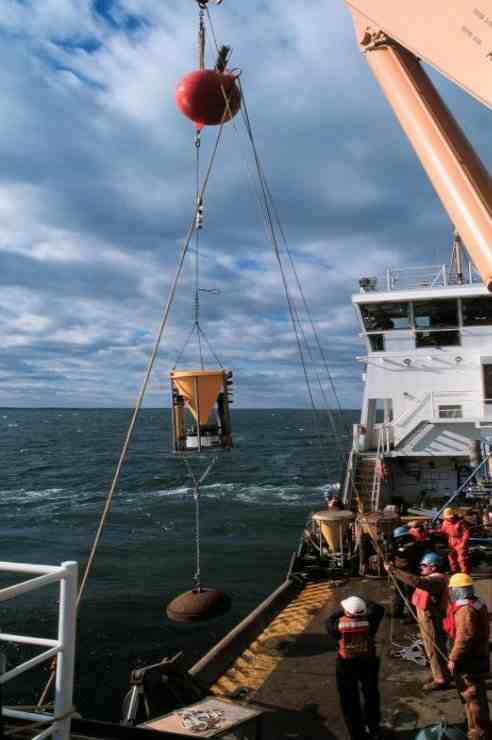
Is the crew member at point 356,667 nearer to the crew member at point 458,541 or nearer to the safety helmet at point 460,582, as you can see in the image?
the safety helmet at point 460,582

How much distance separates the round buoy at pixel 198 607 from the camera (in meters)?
8.94

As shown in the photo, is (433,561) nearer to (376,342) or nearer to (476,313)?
(376,342)

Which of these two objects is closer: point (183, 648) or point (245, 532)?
point (183, 648)

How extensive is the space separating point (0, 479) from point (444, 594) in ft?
165

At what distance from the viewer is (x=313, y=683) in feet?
25.8

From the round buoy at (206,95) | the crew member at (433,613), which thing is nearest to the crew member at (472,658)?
the crew member at (433,613)

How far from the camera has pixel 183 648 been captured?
14.5m

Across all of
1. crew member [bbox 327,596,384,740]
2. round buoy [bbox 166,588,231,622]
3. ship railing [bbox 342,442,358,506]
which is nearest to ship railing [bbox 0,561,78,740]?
crew member [bbox 327,596,384,740]

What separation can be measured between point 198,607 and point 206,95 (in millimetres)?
7520

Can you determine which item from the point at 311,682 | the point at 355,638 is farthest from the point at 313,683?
the point at 355,638

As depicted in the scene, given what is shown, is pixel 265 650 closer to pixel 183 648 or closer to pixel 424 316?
pixel 183 648

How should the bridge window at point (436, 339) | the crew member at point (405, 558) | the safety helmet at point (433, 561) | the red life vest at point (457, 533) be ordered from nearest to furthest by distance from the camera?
1. the safety helmet at point (433, 561)
2. the crew member at point (405, 558)
3. the red life vest at point (457, 533)
4. the bridge window at point (436, 339)

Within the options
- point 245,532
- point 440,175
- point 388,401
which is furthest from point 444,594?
point 245,532

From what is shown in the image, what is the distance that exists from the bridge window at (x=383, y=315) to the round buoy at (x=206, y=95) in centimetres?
1508
